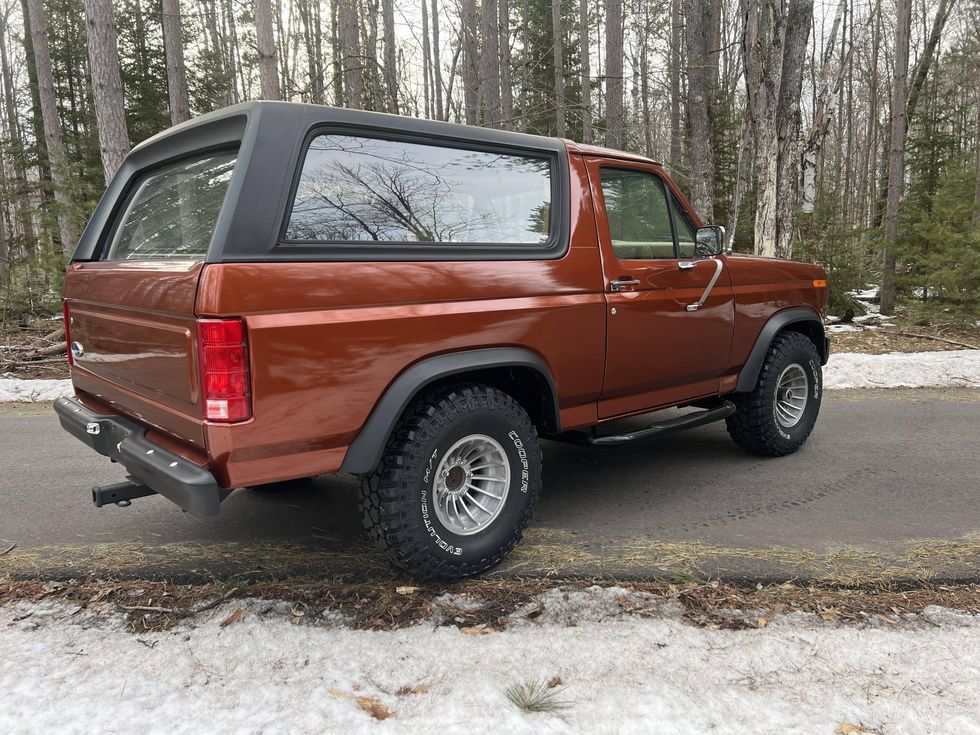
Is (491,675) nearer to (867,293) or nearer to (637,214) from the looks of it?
(637,214)

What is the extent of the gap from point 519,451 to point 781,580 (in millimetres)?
1294

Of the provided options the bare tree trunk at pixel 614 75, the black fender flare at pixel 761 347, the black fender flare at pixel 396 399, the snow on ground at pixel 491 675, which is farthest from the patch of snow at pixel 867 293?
the black fender flare at pixel 396 399

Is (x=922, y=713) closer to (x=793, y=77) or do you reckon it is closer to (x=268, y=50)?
(x=793, y=77)

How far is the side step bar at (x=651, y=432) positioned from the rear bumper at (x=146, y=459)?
6.24 feet

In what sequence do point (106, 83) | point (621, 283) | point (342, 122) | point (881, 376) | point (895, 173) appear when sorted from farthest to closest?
1. point (895, 173)
2. point (106, 83)
3. point (881, 376)
4. point (621, 283)
5. point (342, 122)

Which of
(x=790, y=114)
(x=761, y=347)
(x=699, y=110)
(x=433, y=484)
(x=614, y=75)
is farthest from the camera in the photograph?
(x=614, y=75)

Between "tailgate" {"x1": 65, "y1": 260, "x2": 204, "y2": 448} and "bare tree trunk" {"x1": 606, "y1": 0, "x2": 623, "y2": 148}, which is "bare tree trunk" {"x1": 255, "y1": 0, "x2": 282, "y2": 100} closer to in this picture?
"tailgate" {"x1": 65, "y1": 260, "x2": 204, "y2": 448}

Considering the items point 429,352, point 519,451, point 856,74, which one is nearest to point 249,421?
point 429,352

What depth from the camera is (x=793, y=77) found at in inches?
336

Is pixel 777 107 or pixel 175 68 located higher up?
pixel 175 68

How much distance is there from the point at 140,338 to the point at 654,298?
256 cm

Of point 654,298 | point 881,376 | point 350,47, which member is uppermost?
point 350,47

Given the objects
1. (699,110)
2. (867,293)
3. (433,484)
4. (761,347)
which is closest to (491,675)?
(433,484)

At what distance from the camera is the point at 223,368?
2.40 metres
